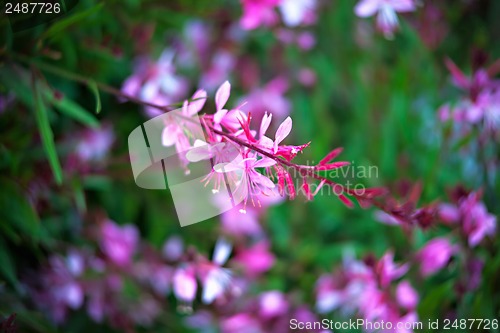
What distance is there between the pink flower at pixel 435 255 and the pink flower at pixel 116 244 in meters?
0.48

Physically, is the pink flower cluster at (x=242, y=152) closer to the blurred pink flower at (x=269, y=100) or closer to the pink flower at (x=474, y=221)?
the pink flower at (x=474, y=221)

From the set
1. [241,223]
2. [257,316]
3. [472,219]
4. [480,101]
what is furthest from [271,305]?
[480,101]

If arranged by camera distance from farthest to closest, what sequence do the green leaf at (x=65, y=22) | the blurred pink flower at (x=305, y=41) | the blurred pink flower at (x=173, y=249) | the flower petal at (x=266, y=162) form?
the blurred pink flower at (x=305, y=41)
the blurred pink flower at (x=173, y=249)
the green leaf at (x=65, y=22)
the flower petal at (x=266, y=162)

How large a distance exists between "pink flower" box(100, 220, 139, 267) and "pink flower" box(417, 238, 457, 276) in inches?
19.0

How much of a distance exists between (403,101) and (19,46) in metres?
0.70

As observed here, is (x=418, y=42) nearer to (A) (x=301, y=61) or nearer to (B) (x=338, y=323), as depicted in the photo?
(A) (x=301, y=61)

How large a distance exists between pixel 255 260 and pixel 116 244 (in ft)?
0.84

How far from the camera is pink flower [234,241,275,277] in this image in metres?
0.97

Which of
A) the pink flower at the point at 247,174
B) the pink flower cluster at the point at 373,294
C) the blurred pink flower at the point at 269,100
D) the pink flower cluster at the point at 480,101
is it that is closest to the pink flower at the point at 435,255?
the pink flower cluster at the point at 373,294

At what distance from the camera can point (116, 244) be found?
0.88m

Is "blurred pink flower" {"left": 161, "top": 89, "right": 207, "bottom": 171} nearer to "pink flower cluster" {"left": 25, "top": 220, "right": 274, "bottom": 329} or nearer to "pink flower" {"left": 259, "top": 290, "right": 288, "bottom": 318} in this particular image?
"pink flower cluster" {"left": 25, "top": 220, "right": 274, "bottom": 329}

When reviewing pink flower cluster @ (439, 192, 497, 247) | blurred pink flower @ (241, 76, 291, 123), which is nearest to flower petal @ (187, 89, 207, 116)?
pink flower cluster @ (439, 192, 497, 247)

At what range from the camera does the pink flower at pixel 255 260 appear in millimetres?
968

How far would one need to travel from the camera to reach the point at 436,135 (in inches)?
39.5
